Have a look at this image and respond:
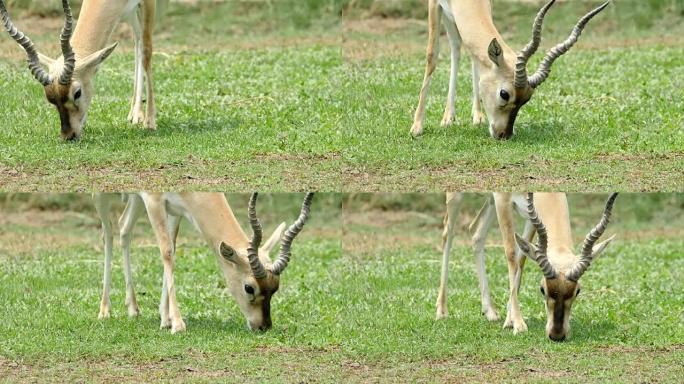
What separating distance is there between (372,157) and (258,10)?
8521 mm

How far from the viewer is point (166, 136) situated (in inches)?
546

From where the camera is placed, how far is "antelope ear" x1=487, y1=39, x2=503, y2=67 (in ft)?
43.4

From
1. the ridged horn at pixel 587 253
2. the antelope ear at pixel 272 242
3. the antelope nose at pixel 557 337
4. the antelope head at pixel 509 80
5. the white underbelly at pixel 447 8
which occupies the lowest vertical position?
the antelope nose at pixel 557 337

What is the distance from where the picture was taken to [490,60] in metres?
13.5

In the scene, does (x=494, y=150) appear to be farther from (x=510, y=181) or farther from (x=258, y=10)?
(x=258, y=10)

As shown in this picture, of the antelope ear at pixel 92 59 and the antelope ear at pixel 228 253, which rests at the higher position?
the antelope ear at pixel 92 59

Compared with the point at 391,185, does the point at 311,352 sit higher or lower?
lower

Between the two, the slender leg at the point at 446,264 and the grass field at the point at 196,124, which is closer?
the grass field at the point at 196,124

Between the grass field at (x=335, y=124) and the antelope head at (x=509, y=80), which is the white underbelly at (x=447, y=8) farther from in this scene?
the grass field at (x=335, y=124)

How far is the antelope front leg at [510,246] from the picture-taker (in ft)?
42.8

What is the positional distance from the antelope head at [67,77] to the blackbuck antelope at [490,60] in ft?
10.6

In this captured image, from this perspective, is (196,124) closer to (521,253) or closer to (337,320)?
(337,320)

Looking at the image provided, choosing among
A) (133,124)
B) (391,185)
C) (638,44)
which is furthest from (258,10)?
(391,185)

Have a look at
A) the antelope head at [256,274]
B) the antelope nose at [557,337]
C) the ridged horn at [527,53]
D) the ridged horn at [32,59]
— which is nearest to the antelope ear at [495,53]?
the ridged horn at [527,53]
